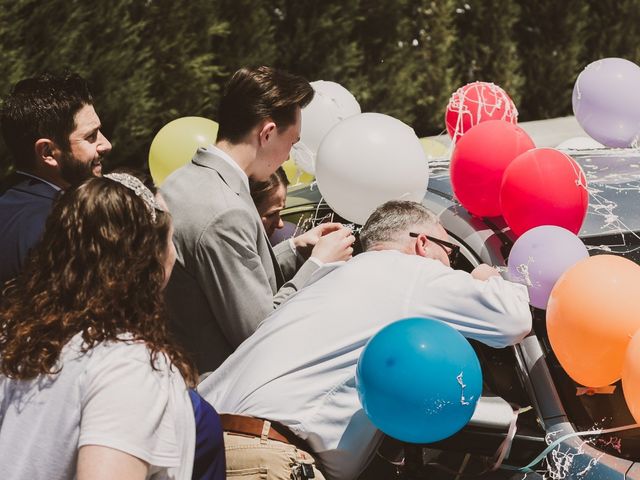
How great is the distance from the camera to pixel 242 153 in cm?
333

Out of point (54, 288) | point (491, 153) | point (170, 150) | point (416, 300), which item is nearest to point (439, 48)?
point (170, 150)

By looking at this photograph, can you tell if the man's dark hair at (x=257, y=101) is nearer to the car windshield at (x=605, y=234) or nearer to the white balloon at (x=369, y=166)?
the white balloon at (x=369, y=166)

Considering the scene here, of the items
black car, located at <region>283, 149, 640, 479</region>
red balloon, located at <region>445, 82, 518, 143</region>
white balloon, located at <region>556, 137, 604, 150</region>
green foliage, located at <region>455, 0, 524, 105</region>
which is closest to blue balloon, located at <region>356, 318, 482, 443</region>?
black car, located at <region>283, 149, 640, 479</region>

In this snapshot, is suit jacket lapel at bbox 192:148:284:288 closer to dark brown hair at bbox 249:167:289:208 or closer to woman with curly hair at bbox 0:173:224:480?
dark brown hair at bbox 249:167:289:208

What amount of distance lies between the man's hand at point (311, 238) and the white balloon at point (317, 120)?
89cm

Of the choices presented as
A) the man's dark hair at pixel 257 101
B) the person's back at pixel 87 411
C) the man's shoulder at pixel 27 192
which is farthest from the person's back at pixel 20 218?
the person's back at pixel 87 411

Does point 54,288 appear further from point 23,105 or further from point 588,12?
point 588,12

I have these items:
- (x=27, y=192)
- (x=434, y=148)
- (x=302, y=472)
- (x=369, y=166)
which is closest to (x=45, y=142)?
(x=27, y=192)

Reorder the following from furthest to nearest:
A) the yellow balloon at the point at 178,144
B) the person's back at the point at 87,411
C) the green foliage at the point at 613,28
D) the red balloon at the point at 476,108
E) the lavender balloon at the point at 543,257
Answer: the green foliage at the point at 613,28
the yellow balloon at the point at 178,144
the red balloon at the point at 476,108
the lavender balloon at the point at 543,257
the person's back at the point at 87,411

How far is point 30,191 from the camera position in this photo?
3.14 metres

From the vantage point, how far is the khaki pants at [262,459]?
8.39 feet

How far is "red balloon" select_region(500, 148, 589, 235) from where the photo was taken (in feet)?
10.1

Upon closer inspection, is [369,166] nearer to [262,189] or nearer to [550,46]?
[262,189]

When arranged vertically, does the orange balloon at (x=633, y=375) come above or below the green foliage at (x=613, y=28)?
above
